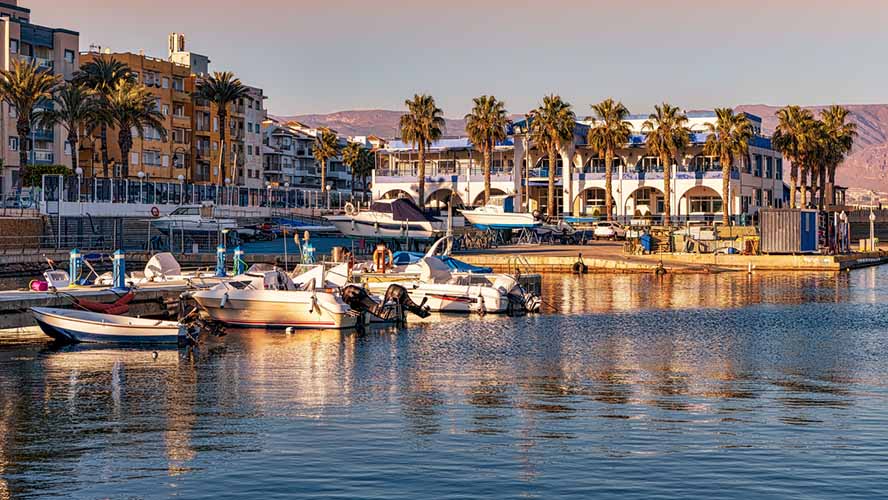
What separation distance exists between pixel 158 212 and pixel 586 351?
53.1m

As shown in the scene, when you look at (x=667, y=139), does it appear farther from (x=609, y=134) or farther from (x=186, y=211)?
(x=186, y=211)

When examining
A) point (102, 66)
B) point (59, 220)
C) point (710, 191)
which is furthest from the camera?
point (710, 191)

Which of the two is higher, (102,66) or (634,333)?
(102,66)

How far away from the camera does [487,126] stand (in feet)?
426

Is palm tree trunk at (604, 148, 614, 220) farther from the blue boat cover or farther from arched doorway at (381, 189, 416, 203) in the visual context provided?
the blue boat cover

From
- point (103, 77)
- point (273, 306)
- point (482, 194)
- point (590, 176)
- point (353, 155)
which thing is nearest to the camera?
point (273, 306)

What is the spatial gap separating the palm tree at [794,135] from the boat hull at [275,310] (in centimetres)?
9494

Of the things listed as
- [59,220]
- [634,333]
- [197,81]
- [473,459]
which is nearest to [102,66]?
[197,81]

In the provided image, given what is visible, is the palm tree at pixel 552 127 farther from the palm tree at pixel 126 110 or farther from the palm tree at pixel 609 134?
the palm tree at pixel 126 110

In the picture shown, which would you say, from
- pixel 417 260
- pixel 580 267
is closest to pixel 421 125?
pixel 580 267

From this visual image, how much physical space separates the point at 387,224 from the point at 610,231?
3094 cm

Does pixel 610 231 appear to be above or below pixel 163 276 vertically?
above

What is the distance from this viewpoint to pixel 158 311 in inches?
1949

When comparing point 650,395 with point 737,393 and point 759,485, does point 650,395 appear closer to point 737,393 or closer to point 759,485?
point 737,393
